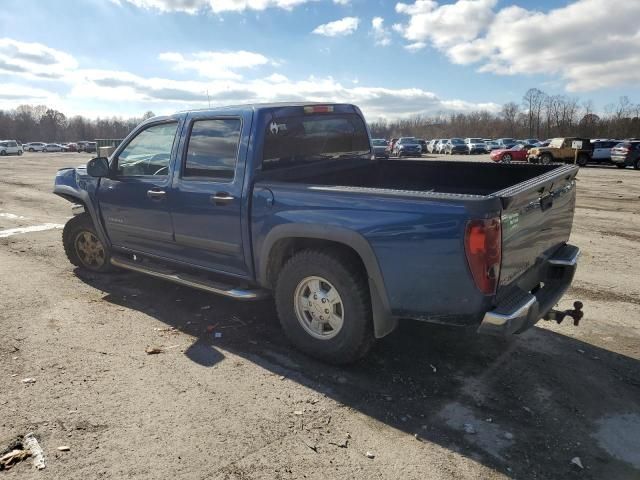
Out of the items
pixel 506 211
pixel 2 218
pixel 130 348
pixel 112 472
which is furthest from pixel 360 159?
pixel 2 218

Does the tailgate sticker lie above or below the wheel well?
above

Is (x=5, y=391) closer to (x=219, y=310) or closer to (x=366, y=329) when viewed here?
(x=219, y=310)

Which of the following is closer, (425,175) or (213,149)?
(213,149)

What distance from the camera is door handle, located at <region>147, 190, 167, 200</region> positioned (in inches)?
183

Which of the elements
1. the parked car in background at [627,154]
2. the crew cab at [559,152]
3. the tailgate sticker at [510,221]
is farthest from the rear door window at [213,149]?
the parked car in background at [627,154]

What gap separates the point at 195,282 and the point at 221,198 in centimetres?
89

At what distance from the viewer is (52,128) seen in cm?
11856

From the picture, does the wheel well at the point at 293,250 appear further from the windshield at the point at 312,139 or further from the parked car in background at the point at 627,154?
the parked car in background at the point at 627,154

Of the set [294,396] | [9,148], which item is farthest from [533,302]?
[9,148]

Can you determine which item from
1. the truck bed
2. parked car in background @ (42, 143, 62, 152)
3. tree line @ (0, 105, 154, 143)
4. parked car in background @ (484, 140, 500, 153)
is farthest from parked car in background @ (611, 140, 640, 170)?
tree line @ (0, 105, 154, 143)

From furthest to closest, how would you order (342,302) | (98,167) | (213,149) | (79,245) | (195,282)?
(79,245), (98,167), (195,282), (213,149), (342,302)

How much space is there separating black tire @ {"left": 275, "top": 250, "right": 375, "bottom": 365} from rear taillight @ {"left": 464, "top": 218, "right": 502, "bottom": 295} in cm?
88

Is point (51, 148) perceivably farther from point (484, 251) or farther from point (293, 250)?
point (484, 251)

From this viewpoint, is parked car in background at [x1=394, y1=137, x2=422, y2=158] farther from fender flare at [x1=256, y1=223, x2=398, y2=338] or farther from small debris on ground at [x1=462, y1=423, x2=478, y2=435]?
small debris on ground at [x1=462, y1=423, x2=478, y2=435]
